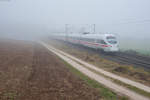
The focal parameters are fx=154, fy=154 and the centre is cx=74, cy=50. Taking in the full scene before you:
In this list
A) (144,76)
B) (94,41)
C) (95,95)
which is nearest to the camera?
(95,95)

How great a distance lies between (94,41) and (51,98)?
79.9 ft

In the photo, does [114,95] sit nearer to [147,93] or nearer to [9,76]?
[147,93]

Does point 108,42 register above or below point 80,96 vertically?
above

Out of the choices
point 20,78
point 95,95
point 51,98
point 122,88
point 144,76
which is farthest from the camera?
point 144,76

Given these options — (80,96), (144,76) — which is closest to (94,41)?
(144,76)

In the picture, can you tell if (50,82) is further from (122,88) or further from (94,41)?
(94,41)

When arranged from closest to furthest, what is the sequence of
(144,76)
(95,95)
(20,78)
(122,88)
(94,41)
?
Answer: 1. (95,95)
2. (122,88)
3. (20,78)
4. (144,76)
5. (94,41)

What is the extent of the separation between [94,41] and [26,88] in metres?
23.6

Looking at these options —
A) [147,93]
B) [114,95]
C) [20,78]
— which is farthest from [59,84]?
[147,93]

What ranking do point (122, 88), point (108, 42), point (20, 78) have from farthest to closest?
point (108, 42) < point (20, 78) < point (122, 88)

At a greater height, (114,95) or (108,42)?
(108,42)

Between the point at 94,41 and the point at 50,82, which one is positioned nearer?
the point at 50,82

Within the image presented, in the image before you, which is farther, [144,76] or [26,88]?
[144,76]

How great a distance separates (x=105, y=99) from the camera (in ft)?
27.4
